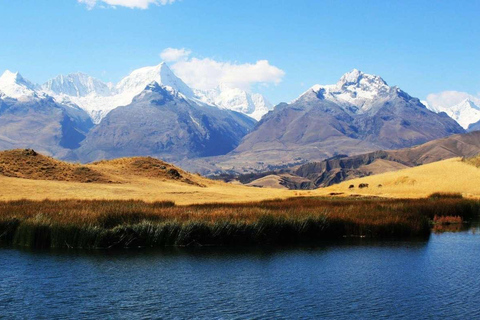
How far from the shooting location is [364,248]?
123 feet

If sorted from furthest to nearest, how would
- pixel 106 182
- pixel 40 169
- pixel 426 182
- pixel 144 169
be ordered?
pixel 144 169 < pixel 426 182 < pixel 40 169 < pixel 106 182

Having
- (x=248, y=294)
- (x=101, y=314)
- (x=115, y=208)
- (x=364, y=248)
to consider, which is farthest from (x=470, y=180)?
(x=101, y=314)

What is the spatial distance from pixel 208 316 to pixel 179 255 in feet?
37.1

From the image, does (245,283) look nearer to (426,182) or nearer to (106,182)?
Result: (106,182)

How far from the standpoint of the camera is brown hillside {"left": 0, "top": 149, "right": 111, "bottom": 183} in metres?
72.2

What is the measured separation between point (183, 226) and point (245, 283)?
9611 mm

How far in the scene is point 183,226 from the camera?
36875 millimetres

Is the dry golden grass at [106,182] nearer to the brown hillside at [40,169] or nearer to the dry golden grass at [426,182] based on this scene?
the brown hillside at [40,169]

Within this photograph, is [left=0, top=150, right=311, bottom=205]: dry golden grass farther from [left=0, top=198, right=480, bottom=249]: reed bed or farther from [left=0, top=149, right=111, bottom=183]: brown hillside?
[left=0, top=198, right=480, bottom=249]: reed bed

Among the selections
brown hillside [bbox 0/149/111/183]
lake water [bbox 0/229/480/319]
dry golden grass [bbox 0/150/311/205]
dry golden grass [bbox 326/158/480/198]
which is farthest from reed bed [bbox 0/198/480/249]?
dry golden grass [bbox 326/158/480/198]

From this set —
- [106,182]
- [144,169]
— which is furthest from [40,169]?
[144,169]

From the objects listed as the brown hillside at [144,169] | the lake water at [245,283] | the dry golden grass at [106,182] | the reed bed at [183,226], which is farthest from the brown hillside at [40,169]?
the lake water at [245,283]

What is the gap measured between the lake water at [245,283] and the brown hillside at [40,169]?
40.0m

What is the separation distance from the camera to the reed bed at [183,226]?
117 ft
